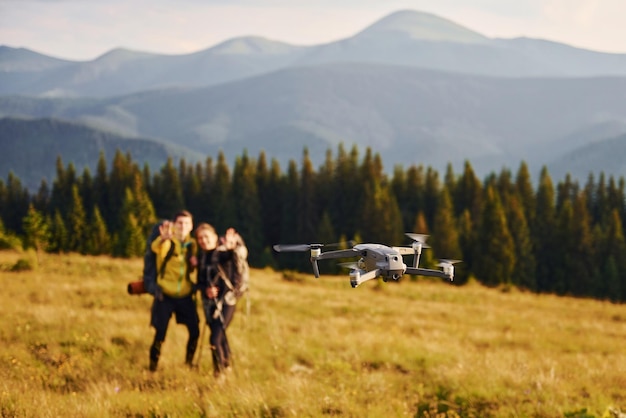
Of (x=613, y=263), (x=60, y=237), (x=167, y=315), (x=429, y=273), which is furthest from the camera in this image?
(x=60, y=237)

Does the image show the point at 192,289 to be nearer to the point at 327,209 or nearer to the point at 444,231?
the point at 444,231

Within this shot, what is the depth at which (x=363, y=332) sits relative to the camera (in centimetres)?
1477

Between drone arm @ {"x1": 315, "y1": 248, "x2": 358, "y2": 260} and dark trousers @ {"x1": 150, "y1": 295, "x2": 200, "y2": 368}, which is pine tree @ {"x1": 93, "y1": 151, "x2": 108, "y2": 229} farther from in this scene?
drone arm @ {"x1": 315, "y1": 248, "x2": 358, "y2": 260}

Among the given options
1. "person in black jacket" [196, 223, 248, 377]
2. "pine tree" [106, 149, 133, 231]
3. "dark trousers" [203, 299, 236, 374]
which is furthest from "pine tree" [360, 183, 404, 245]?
"pine tree" [106, 149, 133, 231]

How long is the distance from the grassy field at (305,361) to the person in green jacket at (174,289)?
651 mm

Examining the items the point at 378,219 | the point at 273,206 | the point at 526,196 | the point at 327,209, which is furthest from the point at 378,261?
the point at 273,206

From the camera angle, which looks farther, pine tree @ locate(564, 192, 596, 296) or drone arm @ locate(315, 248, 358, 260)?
pine tree @ locate(564, 192, 596, 296)

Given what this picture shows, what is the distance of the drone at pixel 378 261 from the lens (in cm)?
113

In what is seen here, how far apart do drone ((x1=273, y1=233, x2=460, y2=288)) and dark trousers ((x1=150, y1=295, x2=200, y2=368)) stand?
8.86 m

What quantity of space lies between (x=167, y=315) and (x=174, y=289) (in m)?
0.69

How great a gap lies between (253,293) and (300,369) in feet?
35.5

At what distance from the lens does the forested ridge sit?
65.7m

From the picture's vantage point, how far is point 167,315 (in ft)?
32.5

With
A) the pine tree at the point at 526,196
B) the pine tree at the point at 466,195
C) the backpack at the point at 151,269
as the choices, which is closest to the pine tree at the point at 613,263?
the pine tree at the point at 526,196
